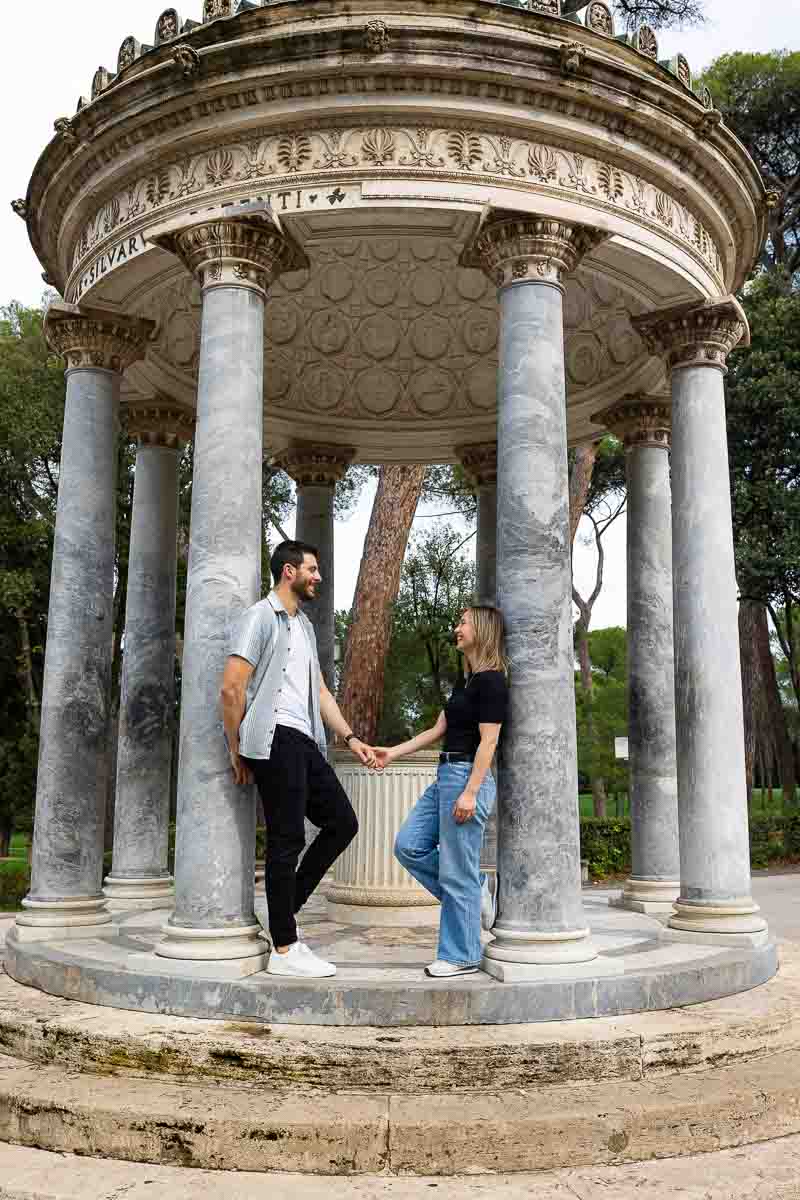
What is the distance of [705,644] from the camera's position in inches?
456

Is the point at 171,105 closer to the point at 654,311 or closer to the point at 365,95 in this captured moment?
the point at 365,95

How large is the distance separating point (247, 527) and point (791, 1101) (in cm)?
648

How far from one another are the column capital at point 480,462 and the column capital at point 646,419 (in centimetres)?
297

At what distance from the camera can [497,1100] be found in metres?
7.12

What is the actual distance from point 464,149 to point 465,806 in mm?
6226

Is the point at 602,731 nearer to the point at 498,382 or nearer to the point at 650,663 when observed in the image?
the point at 650,663

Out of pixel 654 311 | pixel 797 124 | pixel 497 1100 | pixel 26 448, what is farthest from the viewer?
pixel 797 124

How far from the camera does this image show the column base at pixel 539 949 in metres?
8.84

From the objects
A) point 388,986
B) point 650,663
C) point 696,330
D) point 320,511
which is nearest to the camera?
point 388,986

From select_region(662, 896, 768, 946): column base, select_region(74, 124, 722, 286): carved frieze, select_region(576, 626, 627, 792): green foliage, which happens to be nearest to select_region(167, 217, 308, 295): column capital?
select_region(74, 124, 722, 286): carved frieze

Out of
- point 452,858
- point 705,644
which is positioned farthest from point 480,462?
point 452,858

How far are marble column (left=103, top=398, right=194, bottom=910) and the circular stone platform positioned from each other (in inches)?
141

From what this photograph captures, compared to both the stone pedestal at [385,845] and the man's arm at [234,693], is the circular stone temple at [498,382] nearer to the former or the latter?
the stone pedestal at [385,845]

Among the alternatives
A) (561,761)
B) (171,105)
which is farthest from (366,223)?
(561,761)
